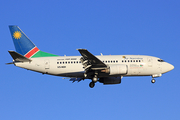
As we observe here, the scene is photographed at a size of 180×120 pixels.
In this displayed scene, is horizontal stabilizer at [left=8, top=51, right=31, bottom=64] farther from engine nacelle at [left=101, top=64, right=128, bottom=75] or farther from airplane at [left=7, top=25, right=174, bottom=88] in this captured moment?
engine nacelle at [left=101, top=64, right=128, bottom=75]

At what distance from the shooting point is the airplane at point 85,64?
4166 centimetres

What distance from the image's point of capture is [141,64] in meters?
44.1

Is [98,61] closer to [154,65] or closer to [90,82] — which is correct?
[90,82]

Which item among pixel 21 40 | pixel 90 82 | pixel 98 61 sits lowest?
pixel 90 82

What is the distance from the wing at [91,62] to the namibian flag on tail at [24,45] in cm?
707

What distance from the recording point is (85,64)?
4116 cm

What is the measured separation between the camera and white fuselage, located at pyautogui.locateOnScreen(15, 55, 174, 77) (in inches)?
1687

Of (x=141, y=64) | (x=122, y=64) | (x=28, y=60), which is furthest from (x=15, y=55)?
(x=141, y=64)

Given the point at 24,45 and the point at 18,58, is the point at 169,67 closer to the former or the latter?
the point at 24,45

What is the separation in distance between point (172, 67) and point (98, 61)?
43.9 ft

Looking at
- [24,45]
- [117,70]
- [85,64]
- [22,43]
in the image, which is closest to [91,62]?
[85,64]

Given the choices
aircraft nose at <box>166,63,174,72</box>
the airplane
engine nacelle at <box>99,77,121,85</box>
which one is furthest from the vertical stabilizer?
aircraft nose at <box>166,63,174,72</box>

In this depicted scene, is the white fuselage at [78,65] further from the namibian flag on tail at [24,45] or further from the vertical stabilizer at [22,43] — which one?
the vertical stabilizer at [22,43]

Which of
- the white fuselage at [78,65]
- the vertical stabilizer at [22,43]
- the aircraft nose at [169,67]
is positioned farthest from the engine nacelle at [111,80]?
the vertical stabilizer at [22,43]
